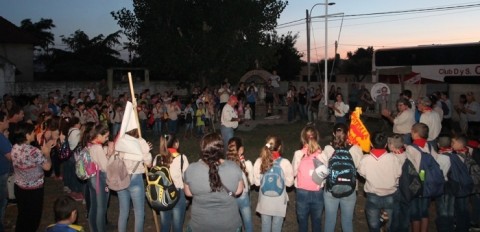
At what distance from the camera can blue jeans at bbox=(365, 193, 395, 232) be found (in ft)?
19.4

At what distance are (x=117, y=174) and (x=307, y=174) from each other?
2.53 m

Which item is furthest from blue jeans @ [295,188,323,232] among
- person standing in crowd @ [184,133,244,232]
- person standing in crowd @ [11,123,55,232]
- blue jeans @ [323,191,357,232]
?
person standing in crowd @ [11,123,55,232]

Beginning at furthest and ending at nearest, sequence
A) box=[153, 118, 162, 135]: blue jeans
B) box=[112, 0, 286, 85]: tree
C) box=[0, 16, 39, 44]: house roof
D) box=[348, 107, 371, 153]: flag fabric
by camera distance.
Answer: box=[0, 16, 39, 44]: house roof → box=[112, 0, 286, 85]: tree → box=[153, 118, 162, 135]: blue jeans → box=[348, 107, 371, 153]: flag fabric

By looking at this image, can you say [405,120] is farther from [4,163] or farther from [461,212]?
[4,163]

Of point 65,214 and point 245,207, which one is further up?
point 65,214

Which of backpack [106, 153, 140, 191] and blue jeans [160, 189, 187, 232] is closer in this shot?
backpack [106, 153, 140, 191]

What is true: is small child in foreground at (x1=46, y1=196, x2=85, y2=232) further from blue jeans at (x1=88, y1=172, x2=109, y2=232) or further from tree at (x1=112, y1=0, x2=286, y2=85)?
tree at (x1=112, y1=0, x2=286, y2=85)

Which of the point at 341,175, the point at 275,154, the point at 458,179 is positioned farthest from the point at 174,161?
the point at 458,179

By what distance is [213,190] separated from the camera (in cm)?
444

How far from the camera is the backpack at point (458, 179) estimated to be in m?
6.40

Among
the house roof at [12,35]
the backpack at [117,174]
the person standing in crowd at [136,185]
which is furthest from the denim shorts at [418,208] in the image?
the house roof at [12,35]

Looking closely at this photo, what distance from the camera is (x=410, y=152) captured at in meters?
6.21

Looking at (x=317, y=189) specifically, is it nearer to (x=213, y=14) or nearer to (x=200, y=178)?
(x=200, y=178)

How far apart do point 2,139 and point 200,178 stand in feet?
10.9
